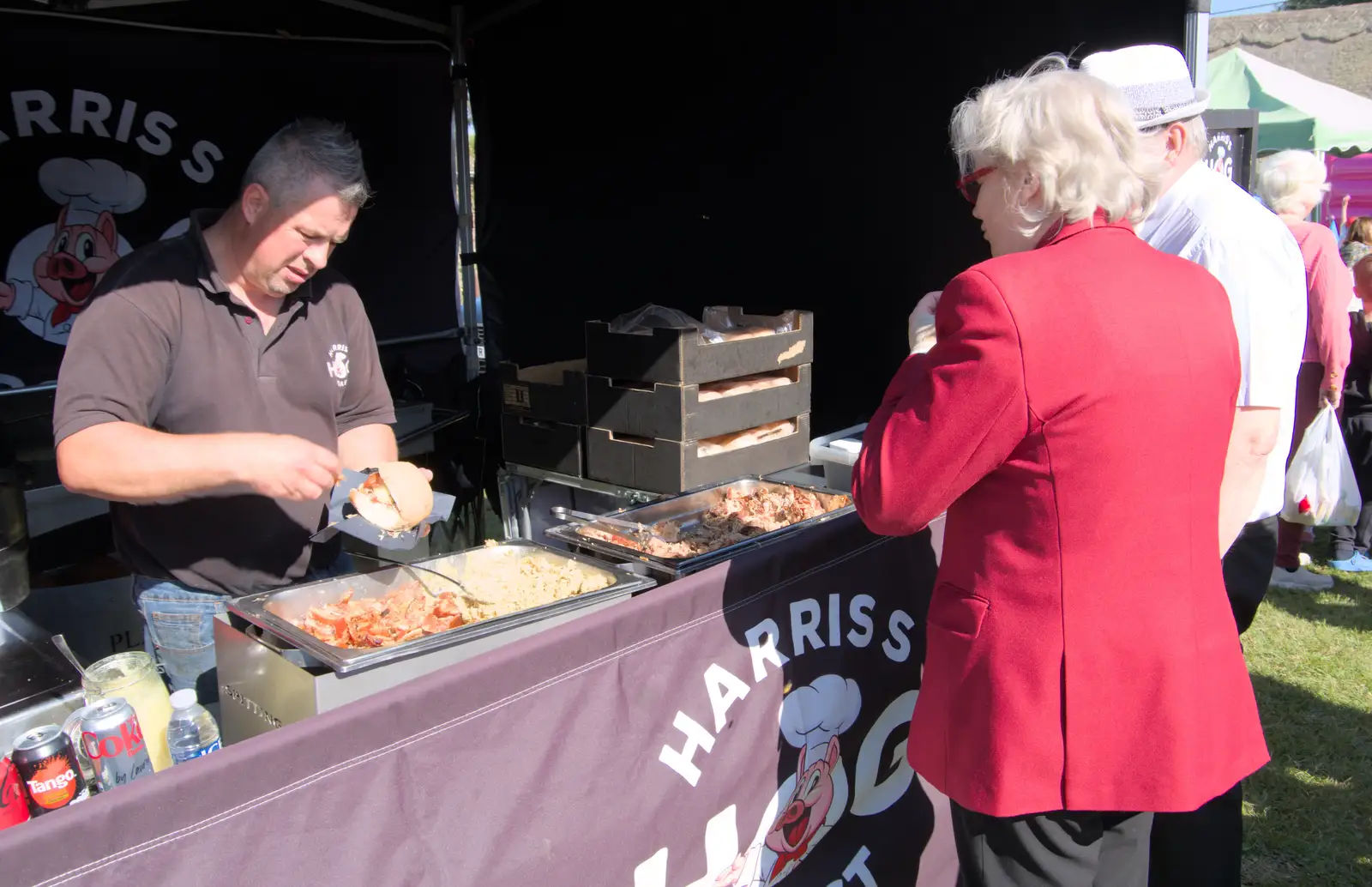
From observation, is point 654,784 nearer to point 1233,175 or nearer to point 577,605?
point 577,605

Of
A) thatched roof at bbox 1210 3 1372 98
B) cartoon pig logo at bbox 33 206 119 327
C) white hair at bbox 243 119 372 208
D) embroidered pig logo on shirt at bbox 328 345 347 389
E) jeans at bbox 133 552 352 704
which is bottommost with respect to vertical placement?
jeans at bbox 133 552 352 704

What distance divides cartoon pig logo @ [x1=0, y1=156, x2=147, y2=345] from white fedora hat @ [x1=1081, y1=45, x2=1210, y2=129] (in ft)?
12.0

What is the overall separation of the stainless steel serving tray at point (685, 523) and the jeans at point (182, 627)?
0.77 m

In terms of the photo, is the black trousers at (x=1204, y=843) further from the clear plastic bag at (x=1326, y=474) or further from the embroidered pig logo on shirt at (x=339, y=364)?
the clear plastic bag at (x=1326, y=474)

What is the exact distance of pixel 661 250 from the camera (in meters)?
4.52

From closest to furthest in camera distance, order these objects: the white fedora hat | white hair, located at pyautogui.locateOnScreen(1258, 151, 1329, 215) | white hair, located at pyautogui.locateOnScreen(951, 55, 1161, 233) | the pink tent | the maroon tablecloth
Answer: the maroon tablecloth < white hair, located at pyautogui.locateOnScreen(951, 55, 1161, 233) < the white fedora hat < white hair, located at pyautogui.locateOnScreen(1258, 151, 1329, 215) < the pink tent

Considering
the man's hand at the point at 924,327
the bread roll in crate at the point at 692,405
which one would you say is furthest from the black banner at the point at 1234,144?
the man's hand at the point at 924,327

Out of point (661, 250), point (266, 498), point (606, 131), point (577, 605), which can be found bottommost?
point (577, 605)

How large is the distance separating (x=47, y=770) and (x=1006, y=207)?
1538mm

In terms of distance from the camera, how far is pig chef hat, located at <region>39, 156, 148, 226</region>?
3.79m

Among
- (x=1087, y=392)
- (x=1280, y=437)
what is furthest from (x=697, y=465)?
(x=1087, y=392)

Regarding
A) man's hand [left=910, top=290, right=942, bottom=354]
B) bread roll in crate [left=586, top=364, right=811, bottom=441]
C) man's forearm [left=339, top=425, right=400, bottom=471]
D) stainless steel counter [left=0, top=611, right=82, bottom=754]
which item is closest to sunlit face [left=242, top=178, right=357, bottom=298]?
man's forearm [left=339, top=425, right=400, bottom=471]

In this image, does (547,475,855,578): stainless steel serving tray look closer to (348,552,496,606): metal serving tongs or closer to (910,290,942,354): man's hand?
(348,552,496,606): metal serving tongs

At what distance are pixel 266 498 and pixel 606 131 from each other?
312 centimetres
